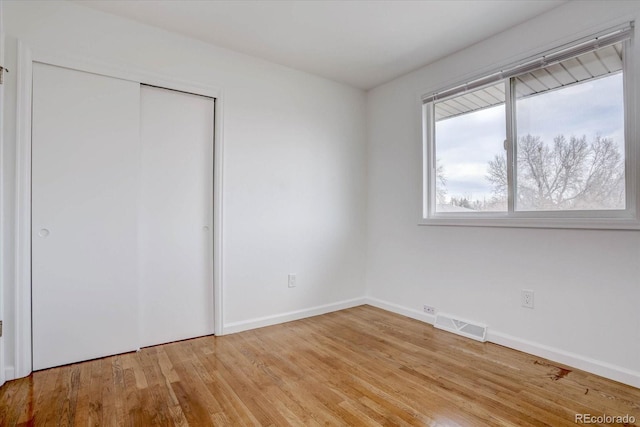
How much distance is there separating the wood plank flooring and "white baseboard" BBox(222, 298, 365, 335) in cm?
21

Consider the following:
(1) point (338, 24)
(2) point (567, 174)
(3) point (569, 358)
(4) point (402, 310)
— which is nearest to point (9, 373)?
(4) point (402, 310)

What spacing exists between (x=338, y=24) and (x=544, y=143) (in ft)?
5.87

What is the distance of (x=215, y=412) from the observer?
172cm

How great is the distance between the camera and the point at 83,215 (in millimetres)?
2297

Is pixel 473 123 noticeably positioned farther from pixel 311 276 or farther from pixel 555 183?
pixel 311 276

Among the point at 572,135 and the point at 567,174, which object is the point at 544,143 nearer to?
the point at 572,135

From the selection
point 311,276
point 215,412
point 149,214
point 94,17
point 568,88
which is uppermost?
point 94,17

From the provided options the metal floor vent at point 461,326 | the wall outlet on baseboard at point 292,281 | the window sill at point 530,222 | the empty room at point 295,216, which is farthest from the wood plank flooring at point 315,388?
the window sill at point 530,222

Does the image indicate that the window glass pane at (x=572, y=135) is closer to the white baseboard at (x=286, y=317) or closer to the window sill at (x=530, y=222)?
the window sill at (x=530, y=222)

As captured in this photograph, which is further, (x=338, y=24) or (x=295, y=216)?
(x=295, y=216)

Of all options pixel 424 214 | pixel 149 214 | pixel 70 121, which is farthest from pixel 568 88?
pixel 70 121

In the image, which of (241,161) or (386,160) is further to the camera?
(386,160)

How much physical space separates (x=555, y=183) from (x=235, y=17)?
8.64 feet

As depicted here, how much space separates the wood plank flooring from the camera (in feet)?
5.51
